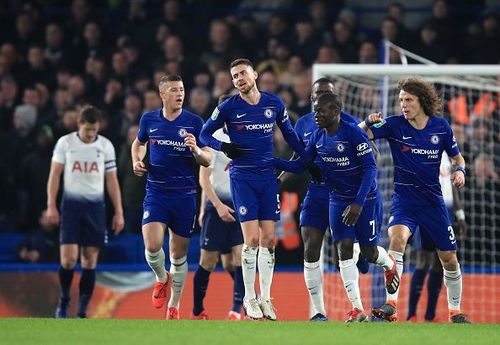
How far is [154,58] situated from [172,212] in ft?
22.6

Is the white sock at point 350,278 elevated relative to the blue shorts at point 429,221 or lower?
lower

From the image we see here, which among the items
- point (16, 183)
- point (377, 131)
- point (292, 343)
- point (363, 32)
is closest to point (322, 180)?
point (377, 131)

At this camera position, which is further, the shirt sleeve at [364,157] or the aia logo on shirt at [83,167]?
the aia logo on shirt at [83,167]

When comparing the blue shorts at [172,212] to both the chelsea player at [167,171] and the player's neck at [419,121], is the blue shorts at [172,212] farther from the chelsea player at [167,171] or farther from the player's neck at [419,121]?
the player's neck at [419,121]

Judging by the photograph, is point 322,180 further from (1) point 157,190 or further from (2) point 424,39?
(2) point 424,39

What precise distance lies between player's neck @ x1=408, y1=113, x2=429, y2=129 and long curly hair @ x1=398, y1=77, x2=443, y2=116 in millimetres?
61

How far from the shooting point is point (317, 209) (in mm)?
11422

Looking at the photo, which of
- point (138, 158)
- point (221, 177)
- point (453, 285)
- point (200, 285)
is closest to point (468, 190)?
point (221, 177)

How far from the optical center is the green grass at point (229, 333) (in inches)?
Answer: 343

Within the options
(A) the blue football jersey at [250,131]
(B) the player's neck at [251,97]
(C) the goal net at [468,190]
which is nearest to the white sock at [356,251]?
(A) the blue football jersey at [250,131]

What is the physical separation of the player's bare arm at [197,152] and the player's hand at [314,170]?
2.92 ft

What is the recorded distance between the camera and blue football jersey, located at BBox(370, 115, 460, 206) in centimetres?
1100

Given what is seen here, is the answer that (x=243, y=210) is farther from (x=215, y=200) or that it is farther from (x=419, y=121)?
(x=419, y=121)

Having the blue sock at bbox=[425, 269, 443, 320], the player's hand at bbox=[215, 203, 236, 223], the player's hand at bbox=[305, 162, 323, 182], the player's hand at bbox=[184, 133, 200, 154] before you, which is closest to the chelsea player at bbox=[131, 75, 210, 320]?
the player's hand at bbox=[215, 203, 236, 223]
